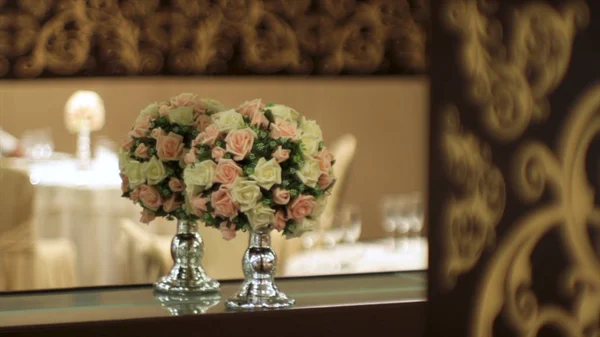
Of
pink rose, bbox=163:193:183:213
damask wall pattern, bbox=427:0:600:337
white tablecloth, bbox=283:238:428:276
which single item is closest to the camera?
damask wall pattern, bbox=427:0:600:337

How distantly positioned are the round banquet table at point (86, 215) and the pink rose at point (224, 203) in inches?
98.8

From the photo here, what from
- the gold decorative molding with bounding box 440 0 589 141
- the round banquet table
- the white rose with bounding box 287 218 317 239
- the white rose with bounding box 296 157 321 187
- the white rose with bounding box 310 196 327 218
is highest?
the gold decorative molding with bounding box 440 0 589 141

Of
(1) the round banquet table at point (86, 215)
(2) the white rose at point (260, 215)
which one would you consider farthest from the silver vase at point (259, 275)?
(1) the round banquet table at point (86, 215)

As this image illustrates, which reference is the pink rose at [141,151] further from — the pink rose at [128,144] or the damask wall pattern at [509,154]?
the damask wall pattern at [509,154]

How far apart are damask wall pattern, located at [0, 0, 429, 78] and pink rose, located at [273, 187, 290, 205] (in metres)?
1.49

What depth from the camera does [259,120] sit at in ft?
6.37

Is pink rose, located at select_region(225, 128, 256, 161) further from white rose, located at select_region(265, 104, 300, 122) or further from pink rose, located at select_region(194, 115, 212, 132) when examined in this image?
pink rose, located at select_region(194, 115, 212, 132)

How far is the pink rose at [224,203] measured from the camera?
1888 mm

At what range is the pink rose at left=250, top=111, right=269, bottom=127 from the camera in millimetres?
1939

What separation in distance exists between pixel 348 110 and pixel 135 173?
196 inches

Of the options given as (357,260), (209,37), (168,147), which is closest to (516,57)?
(168,147)

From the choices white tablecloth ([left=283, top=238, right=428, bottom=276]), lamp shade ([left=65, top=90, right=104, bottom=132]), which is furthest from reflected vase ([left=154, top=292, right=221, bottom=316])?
lamp shade ([left=65, top=90, right=104, bottom=132])

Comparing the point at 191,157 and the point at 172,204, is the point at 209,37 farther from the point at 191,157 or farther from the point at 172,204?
the point at 191,157

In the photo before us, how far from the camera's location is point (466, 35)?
2.81 feet
